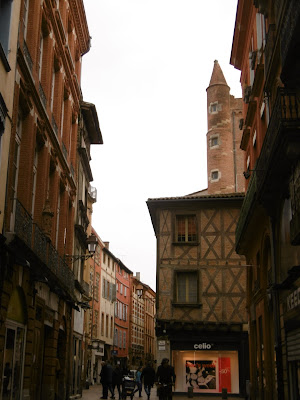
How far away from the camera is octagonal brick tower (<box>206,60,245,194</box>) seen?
1978 inches

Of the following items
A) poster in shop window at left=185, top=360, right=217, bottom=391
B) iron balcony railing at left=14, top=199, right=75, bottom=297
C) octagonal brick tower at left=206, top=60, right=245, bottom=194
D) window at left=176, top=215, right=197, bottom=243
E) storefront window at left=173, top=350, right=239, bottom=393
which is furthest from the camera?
octagonal brick tower at left=206, top=60, right=245, bottom=194

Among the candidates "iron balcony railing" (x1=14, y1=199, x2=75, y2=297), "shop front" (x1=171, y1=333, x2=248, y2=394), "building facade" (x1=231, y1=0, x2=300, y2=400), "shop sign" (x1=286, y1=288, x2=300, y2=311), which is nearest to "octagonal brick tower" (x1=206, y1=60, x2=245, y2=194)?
"shop front" (x1=171, y1=333, x2=248, y2=394)

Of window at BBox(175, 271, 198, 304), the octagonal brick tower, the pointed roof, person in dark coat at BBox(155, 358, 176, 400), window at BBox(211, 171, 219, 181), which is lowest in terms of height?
person in dark coat at BBox(155, 358, 176, 400)

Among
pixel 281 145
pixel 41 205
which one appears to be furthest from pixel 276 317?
pixel 41 205

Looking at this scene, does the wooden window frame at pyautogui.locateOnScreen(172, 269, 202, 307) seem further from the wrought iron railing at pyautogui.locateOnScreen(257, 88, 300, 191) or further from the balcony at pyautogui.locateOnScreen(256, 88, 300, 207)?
the wrought iron railing at pyautogui.locateOnScreen(257, 88, 300, 191)

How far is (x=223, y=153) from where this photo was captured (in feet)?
168

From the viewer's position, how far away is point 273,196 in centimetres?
A: 1326

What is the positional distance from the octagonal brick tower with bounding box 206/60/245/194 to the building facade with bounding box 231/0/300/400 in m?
28.5

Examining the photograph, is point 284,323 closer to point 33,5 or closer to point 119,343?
point 33,5

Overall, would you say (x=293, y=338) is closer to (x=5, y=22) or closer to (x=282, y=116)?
(x=282, y=116)

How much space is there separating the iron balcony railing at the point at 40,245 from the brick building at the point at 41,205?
0.03m

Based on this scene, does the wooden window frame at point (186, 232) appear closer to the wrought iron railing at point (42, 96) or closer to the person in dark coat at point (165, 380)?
the person in dark coat at point (165, 380)

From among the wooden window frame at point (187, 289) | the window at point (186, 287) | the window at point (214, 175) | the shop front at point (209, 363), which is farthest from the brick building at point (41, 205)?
the window at point (214, 175)

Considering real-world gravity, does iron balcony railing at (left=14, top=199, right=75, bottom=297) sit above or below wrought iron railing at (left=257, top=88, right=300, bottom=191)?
below
